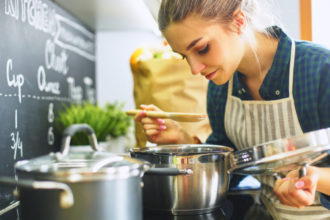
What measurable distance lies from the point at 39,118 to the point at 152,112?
418mm

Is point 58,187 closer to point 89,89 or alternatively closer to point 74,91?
point 74,91

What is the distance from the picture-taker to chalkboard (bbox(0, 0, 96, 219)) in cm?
94

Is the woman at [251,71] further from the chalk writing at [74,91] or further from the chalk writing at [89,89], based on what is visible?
the chalk writing at [89,89]

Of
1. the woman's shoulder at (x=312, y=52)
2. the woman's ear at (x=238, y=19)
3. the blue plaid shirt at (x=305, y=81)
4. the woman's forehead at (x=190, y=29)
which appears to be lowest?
the blue plaid shirt at (x=305, y=81)

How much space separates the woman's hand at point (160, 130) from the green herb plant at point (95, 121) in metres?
0.39

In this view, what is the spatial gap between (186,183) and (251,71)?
356 millimetres

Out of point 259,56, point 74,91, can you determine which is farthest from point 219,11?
point 74,91

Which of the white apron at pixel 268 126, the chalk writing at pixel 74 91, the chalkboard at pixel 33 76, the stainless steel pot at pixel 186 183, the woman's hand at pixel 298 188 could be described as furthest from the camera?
the chalk writing at pixel 74 91

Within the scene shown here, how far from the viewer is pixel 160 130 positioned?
100cm

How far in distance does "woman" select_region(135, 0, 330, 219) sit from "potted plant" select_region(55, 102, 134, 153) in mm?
401

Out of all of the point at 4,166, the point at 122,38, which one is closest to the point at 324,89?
the point at 4,166

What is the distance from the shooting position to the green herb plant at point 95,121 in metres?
1.29

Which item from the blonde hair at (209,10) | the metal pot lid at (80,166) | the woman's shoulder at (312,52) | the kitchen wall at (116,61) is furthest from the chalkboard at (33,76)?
the woman's shoulder at (312,52)

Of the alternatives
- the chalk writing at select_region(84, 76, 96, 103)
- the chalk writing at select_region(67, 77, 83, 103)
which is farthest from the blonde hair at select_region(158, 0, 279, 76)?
the chalk writing at select_region(84, 76, 96, 103)
